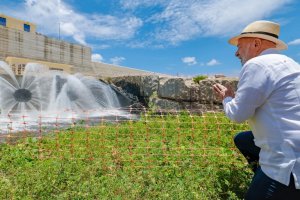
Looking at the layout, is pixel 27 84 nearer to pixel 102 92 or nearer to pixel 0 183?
pixel 102 92

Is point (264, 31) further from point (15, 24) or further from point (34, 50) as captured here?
point (15, 24)

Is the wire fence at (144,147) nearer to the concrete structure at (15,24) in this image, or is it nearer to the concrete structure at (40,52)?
the concrete structure at (40,52)

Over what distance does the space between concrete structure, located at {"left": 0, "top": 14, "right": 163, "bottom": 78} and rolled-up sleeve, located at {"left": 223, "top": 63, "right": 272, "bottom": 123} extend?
26.5 metres

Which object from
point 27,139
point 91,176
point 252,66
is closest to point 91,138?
point 27,139

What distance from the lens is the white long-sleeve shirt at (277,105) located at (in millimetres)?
1767

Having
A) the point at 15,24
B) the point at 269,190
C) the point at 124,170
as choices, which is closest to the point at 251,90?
the point at 269,190

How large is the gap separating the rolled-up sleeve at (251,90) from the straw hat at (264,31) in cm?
36

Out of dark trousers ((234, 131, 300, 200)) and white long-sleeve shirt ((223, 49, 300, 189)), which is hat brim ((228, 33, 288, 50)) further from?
dark trousers ((234, 131, 300, 200))

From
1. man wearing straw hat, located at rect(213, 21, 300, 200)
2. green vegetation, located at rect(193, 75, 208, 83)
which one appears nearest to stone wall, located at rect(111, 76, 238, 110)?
green vegetation, located at rect(193, 75, 208, 83)

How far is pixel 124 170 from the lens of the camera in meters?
3.84

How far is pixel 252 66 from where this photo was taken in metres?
1.83

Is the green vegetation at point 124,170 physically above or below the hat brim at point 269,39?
below

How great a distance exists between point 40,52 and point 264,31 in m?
36.5

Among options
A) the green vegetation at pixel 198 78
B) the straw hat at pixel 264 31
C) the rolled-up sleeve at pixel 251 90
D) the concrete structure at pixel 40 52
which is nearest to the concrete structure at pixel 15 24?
the concrete structure at pixel 40 52
